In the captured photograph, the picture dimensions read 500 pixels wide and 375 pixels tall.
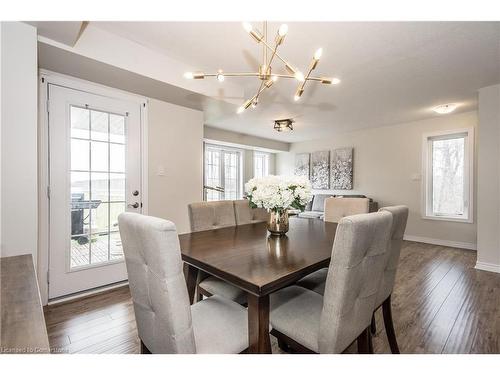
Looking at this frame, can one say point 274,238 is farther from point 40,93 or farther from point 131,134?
point 40,93

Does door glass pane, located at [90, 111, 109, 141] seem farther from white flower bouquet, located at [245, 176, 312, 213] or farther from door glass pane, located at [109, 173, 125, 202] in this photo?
white flower bouquet, located at [245, 176, 312, 213]

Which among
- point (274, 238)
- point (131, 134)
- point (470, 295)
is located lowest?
point (470, 295)

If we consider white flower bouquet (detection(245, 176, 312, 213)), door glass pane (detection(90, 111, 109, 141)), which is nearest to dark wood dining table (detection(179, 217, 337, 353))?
white flower bouquet (detection(245, 176, 312, 213))

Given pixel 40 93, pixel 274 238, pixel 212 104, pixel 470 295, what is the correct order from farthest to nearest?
pixel 212 104, pixel 470 295, pixel 40 93, pixel 274 238

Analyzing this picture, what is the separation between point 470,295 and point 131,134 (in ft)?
12.4

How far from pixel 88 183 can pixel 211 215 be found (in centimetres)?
135

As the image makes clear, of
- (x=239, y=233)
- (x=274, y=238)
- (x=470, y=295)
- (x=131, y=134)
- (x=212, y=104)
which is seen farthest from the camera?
(x=212, y=104)

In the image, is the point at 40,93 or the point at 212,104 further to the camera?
the point at 212,104

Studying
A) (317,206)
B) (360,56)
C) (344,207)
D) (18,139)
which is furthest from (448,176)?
(18,139)

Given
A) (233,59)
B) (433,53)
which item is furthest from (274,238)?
(433,53)

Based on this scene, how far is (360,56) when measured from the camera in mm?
2188

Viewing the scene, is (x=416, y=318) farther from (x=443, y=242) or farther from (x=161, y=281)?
(x=443, y=242)

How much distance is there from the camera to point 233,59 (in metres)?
2.28

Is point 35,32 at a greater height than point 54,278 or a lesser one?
greater
